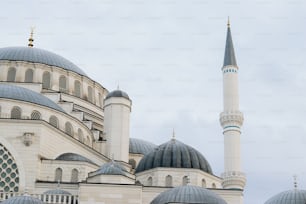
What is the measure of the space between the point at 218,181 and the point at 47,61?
13.2 m

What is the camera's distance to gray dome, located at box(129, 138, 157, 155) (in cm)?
4100

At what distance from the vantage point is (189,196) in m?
27.2

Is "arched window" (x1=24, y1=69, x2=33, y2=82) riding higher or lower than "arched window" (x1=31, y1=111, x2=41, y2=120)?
higher

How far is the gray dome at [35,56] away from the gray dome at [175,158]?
9.76 metres

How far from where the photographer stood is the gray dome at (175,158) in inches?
1310

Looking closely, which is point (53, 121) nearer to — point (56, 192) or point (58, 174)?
point (58, 174)

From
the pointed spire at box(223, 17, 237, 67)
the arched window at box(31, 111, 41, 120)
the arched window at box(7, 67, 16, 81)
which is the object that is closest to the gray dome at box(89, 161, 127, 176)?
the arched window at box(31, 111, 41, 120)

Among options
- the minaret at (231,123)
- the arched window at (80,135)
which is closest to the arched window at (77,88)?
the arched window at (80,135)

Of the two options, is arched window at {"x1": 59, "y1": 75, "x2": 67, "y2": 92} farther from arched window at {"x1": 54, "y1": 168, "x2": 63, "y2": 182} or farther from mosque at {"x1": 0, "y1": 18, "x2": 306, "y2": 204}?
arched window at {"x1": 54, "y1": 168, "x2": 63, "y2": 182}

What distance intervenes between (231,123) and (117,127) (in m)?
5.96

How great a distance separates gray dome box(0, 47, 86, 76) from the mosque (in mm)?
113

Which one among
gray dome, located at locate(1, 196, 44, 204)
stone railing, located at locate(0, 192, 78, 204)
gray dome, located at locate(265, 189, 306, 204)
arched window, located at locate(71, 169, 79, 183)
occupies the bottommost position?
gray dome, located at locate(1, 196, 44, 204)

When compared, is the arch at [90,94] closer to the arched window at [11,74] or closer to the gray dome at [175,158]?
the arched window at [11,74]

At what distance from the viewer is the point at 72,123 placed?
34500 millimetres
